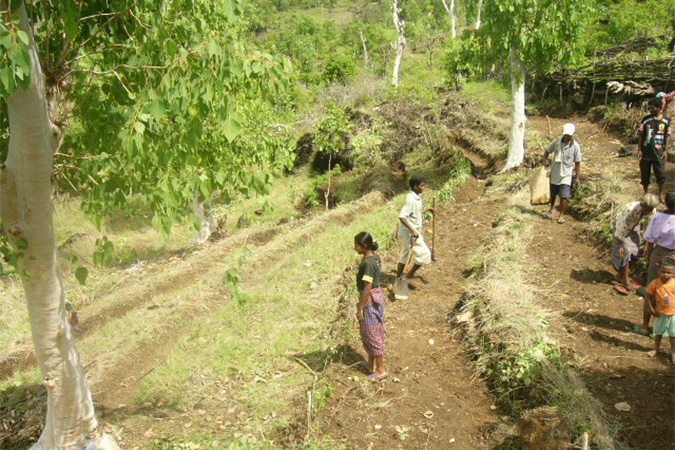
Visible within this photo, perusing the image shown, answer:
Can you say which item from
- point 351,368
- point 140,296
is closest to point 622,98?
point 351,368

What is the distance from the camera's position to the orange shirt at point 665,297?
5312mm

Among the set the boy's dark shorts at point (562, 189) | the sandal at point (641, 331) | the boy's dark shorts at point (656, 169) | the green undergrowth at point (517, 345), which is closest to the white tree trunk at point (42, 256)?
the green undergrowth at point (517, 345)

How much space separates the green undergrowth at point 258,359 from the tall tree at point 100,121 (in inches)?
51.6

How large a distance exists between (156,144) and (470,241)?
6.82 m

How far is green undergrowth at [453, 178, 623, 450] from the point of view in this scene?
4738mm

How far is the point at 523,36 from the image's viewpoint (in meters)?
11.2

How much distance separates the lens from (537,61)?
1196 centimetres

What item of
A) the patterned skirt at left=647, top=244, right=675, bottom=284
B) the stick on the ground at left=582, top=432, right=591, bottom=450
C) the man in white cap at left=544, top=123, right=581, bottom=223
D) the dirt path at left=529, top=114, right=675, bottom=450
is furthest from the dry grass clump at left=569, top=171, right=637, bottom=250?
the stick on the ground at left=582, top=432, right=591, bottom=450

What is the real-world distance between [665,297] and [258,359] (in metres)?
4.88

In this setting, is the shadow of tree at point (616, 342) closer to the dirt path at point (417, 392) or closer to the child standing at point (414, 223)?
the dirt path at point (417, 392)

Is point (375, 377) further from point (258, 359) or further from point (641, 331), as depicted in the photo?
point (641, 331)

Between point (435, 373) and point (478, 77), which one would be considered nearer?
point (435, 373)

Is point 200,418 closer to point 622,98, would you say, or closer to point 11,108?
point 11,108

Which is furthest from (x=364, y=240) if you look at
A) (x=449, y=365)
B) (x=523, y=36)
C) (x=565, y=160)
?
(x=523, y=36)
